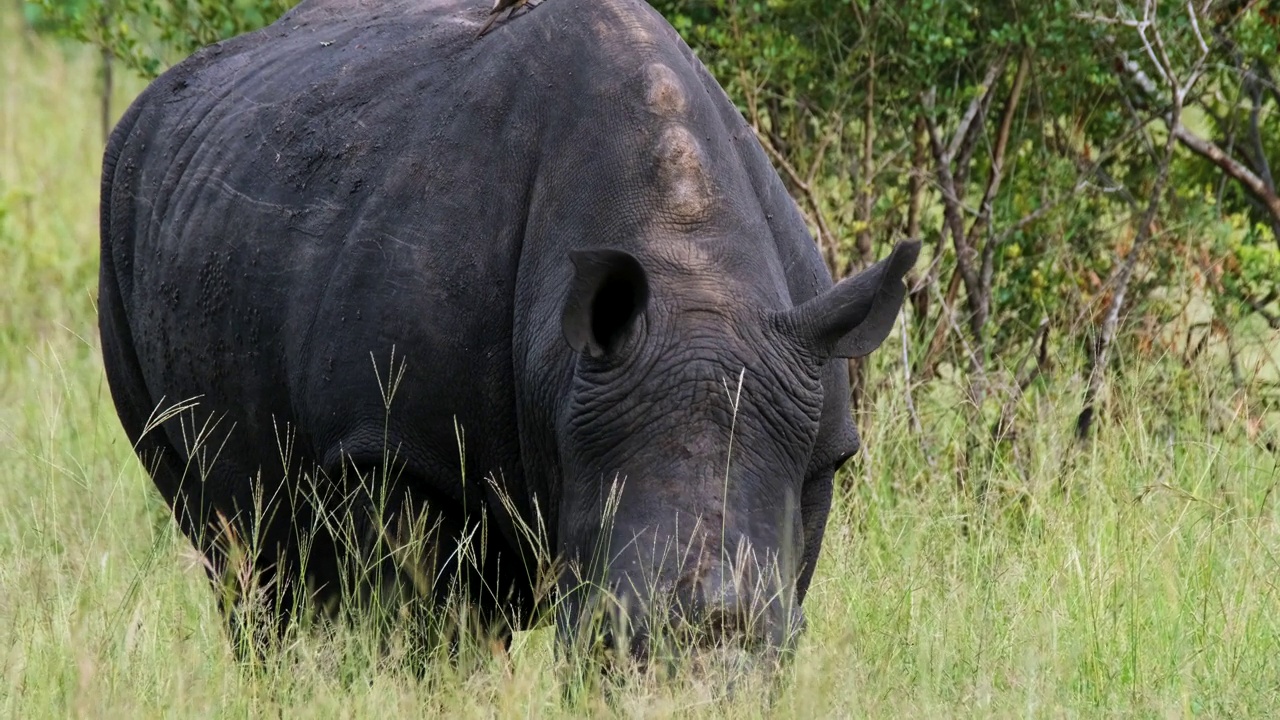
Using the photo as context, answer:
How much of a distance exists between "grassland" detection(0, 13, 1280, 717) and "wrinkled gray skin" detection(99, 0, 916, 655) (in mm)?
289

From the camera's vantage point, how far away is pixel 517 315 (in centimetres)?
430

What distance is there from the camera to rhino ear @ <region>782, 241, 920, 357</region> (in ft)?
13.2

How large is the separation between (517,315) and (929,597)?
1561 millimetres

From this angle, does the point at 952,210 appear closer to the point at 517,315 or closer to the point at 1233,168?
the point at 1233,168

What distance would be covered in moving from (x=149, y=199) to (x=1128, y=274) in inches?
135

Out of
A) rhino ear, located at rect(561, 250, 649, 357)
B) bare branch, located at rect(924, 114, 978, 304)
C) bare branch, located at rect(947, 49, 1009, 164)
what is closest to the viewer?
rhino ear, located at rect(561, 250, 649, 357)

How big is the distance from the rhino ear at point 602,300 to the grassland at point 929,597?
72 cm

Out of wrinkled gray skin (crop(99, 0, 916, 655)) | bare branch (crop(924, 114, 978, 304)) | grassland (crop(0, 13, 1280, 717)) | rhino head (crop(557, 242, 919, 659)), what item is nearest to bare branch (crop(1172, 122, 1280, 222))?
grassland (crop(0, 13, 1280, 717))

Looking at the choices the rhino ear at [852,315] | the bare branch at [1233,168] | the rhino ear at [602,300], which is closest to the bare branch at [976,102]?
the bare branch at [1233,168]

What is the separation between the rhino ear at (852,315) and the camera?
13.2 feet

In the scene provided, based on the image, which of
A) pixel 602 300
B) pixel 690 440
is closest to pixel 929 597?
pixel 690 440

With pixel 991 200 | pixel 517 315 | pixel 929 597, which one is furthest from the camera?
pixel 991 200

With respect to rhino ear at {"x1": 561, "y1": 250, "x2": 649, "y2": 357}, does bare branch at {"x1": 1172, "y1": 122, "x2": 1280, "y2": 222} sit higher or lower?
lower

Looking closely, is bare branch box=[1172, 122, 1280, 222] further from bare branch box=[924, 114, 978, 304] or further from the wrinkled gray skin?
the wrinkled gray skin
